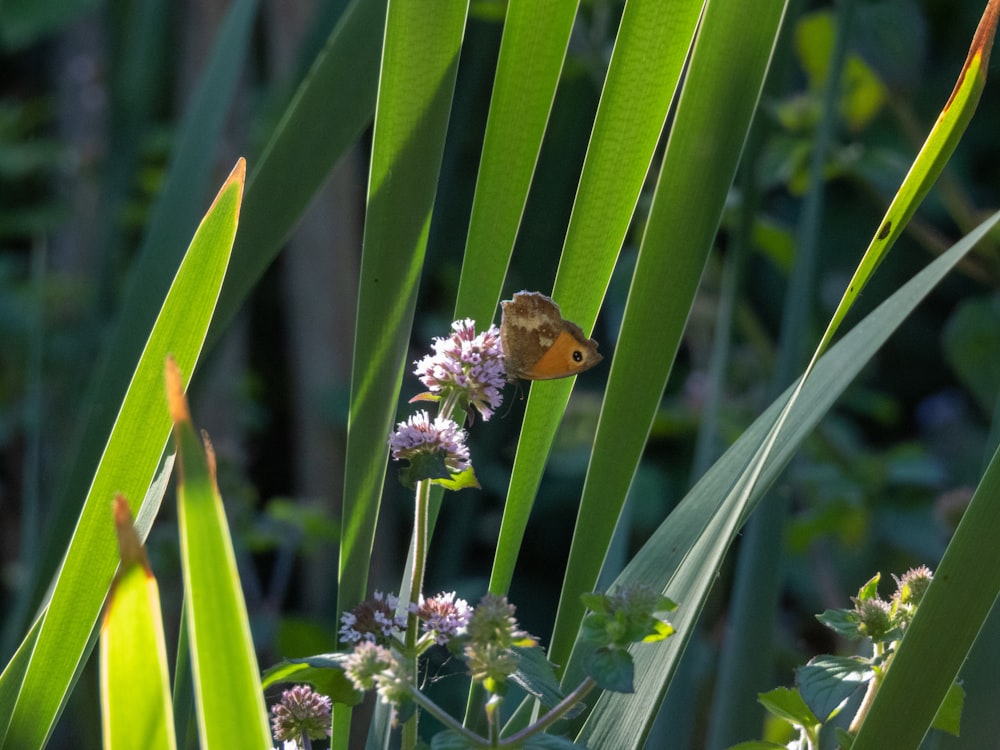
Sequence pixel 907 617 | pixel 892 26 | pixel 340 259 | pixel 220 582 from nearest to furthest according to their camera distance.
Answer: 1. pixel 220 582
2. pixel 907 617
3. pixel 892 26
4. pixel 340 259

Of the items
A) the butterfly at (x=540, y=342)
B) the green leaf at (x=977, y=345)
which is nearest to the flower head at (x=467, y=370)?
the butterfly at (x=540, y=342)

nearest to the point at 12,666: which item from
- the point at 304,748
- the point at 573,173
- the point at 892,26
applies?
the point at 304,748

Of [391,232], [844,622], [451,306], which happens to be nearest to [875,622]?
[844,622]

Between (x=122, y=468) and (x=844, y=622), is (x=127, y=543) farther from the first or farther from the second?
(x=844, y=622)

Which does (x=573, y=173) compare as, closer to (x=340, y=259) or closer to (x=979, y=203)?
(x=340, y=259)

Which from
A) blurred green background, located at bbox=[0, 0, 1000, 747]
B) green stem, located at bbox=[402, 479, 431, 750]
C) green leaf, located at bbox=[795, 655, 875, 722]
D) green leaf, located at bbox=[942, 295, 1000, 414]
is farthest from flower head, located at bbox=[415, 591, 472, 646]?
green leaf, located at bbox=[942, 295, 1000, 414]

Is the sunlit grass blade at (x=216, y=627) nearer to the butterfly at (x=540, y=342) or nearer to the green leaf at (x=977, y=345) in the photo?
the butterfly at (x=540, y=342)

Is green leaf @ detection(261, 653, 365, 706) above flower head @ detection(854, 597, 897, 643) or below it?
below

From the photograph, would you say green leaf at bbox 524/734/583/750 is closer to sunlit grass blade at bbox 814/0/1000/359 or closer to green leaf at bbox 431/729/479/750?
green leaf at bbox 431/729/479/750

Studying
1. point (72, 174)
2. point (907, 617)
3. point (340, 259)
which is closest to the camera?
point (907, 617)
